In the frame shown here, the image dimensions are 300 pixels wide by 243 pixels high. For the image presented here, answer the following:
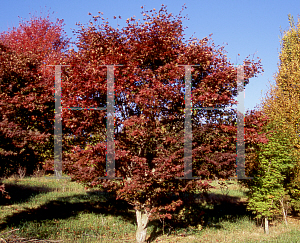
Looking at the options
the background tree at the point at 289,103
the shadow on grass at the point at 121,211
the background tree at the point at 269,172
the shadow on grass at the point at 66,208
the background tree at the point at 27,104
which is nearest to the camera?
the background tree at the point at 27,104

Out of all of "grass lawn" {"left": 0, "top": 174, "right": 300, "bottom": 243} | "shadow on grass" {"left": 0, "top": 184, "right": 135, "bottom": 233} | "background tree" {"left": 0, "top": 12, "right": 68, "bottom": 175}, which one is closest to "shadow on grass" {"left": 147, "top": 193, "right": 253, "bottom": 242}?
"grass lawn" {"left": 0, "top": 174, "right": 300, "bottom": 243}

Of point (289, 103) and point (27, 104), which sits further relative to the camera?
point (289, 103)

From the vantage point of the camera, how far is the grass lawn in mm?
7367

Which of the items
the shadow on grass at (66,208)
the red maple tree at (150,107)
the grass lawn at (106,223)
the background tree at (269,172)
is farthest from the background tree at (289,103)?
the shadow on grass at (66,208)

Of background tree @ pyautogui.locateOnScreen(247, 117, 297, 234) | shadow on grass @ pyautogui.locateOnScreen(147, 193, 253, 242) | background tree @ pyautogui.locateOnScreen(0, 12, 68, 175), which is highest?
background tree @ pyautogui.locateOnScreen(0, 12, 68, 175)

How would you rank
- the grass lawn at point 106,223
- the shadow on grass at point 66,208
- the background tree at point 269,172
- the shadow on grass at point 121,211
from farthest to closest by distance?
1. the shadow on grass at point 66,208
2. the shadow on grass at point 121,211
3. the background tree at point 269,172
4. the grass lawn at point 106,223

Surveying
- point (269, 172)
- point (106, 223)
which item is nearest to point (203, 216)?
point (269, 172)

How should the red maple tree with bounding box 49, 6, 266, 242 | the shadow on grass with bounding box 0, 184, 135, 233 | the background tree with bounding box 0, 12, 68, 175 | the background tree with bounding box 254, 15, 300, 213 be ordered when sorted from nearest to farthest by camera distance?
the red maple tree with bounding box 49, 6, 266, 242, the background tree with bounding box 0, 12, 68, 175, the shadow on grass with bounding box 0, 184, 135, 233, the background tree with bounding box 254, 15, 300, 213

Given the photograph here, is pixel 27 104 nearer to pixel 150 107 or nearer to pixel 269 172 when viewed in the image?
pixel 150 107

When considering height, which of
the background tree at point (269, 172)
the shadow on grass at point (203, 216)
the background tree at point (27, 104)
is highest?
the background tree at point (27, 104)

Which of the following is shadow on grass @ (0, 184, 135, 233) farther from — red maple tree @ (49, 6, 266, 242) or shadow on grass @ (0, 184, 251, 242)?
red maple tree @ (49, 6, 266, 242)

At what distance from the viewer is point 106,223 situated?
885 centimetres

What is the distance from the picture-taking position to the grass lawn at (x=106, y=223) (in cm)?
737

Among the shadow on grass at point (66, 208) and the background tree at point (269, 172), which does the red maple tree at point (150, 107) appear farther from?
the shadow on grass at point (66, 208)
